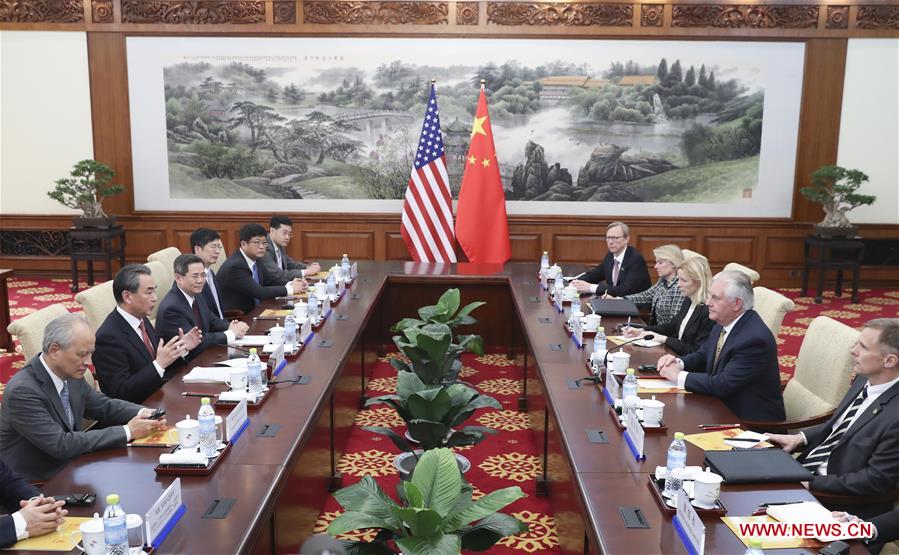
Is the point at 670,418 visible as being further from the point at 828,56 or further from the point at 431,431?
the point at 828,56

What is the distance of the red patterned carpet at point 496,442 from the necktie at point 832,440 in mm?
1210

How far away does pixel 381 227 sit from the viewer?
8.82 metres

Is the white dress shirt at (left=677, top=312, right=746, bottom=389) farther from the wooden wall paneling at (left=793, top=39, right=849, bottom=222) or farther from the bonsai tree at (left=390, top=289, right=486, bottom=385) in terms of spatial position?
the wooden wall paneling at (left=793, top=39, right=849, bottom=222)

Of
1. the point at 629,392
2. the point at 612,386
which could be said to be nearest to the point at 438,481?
the point at 629,392

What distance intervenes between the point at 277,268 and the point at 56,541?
4.07 metres

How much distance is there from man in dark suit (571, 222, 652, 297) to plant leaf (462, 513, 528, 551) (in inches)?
146

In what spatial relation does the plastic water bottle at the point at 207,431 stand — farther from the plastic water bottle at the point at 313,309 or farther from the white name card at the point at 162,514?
the plastic water bottle at the point at 313,309

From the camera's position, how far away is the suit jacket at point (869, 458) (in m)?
2.51

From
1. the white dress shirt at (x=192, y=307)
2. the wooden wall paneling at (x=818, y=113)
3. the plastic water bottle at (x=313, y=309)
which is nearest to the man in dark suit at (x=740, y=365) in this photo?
the plastic water bottle at (x=313, y=309)

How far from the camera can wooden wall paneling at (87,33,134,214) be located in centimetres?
857

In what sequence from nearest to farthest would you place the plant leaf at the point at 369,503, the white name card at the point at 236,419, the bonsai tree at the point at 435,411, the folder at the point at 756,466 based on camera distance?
the plant leaf at the point at 369,503 < the folder at the point at 756,466 < the white name card at the point at 236,419 < the bonsai tree at the point at 435,411

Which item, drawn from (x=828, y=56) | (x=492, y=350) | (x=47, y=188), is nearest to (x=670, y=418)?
(x=492, y=350)

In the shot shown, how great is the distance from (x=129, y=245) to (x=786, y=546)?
8.43m

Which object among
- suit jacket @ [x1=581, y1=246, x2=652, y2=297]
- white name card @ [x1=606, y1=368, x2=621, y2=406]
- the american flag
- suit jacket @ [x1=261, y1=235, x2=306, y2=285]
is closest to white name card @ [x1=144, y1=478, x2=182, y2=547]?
white name card @ [x1=606, y1=368, x2=621, y2=406]
